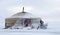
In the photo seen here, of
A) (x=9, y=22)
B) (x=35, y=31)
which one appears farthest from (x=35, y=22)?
(x=9, y=22)

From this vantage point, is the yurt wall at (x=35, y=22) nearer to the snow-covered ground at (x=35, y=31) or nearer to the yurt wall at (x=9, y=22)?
the snow-covered ground at (x=35, y=31)

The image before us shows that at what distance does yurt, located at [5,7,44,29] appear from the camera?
1.92m

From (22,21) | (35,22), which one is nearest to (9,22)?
(22,21)

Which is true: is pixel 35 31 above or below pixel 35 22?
below

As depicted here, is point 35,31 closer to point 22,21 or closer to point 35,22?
point 35,22

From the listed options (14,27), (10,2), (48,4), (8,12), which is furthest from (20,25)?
(48,4)

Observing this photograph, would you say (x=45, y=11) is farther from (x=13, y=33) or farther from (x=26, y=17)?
(x=13, y=33)

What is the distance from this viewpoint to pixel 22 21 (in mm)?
1956

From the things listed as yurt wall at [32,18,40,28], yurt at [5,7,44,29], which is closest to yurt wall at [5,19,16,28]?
yurt at [5,7,44,29]

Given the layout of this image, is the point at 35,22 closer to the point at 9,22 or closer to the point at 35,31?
the point at 35,31

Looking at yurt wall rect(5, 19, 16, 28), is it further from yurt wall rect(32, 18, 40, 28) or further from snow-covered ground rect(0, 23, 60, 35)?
yurt wall rect(32, 18, 40, 28)

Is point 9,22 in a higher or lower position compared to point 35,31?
higher

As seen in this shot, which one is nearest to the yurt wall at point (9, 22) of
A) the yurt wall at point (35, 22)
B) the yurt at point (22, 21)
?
the yurt at point (22, 21)

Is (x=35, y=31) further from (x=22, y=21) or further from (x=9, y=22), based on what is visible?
(x=9, y=22)
